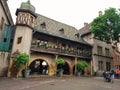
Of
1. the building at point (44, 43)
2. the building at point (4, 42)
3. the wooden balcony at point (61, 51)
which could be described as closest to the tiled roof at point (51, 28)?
the building at point (44, 43)

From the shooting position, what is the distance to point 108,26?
88.5 ft

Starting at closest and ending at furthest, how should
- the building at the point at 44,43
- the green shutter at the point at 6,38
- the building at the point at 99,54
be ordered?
1. the green shutter at the point at 6,38
2. the building at the point at 44,43
3. the building at the point at 99,54

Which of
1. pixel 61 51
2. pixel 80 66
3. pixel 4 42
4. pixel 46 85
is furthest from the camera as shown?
pixel 80 66

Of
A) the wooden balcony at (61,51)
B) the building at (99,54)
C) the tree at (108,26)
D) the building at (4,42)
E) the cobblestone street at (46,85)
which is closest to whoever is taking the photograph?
the cobblestone street at (46,85)

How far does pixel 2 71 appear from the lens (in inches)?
736

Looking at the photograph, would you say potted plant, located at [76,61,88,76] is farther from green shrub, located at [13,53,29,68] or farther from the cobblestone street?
green shrub, located at [13,53,29,68]

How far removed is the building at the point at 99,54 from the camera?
1145 inches

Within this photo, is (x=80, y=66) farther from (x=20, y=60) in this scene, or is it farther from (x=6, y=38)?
(x=6, y=38)

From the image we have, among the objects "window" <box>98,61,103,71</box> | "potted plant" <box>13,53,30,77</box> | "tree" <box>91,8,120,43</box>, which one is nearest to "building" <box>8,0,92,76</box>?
"potted plant" <box>13,53,30,77</box>

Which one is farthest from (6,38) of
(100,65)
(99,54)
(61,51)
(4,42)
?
(100,65)

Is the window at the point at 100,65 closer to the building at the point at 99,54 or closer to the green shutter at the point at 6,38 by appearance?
the building at the point at 99,54

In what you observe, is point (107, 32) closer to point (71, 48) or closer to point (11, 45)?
point (71, 48)

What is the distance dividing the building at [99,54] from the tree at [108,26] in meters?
2.62

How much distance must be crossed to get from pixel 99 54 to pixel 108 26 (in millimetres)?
6196
